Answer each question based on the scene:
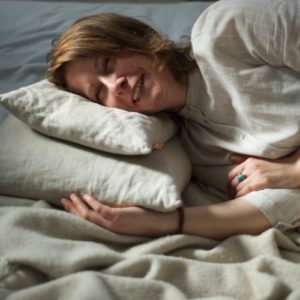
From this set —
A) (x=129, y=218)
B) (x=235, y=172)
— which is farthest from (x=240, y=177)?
(x=129, y=218)

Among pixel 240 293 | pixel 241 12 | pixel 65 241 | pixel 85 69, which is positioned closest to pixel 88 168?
pixel 65 241

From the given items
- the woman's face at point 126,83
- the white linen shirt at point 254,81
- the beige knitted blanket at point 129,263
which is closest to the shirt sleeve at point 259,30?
the white linen shirt at point 254,81

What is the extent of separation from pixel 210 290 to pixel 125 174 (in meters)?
0.27

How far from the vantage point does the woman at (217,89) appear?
0.87 m

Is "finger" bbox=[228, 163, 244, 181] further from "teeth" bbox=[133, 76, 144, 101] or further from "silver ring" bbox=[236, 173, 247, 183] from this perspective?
"teeth" bbox=[133, 76, 144, 101]

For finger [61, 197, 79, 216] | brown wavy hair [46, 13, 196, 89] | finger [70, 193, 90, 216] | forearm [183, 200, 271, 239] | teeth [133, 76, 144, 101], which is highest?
brown wavy hair [46, 13, 196, 89]

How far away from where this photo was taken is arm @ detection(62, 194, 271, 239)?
2.65ft

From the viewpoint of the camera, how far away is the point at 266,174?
918 millimetres

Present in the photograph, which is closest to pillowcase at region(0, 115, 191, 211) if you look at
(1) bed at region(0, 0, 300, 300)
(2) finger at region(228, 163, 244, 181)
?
(1) bed at region(0, 0, 300, 300)

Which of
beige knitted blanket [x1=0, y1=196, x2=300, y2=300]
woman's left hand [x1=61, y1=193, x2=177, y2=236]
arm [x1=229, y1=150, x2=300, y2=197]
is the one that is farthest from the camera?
arm [x1=229, y1=150, x2=300, y2=197]

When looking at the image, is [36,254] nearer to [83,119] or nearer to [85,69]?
[83,119]

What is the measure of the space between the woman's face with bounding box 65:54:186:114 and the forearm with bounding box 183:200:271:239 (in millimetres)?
266

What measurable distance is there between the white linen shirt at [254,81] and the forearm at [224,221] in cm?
3

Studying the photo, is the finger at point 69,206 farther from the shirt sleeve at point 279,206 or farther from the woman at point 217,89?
the shirt sleeve at point 279,206
